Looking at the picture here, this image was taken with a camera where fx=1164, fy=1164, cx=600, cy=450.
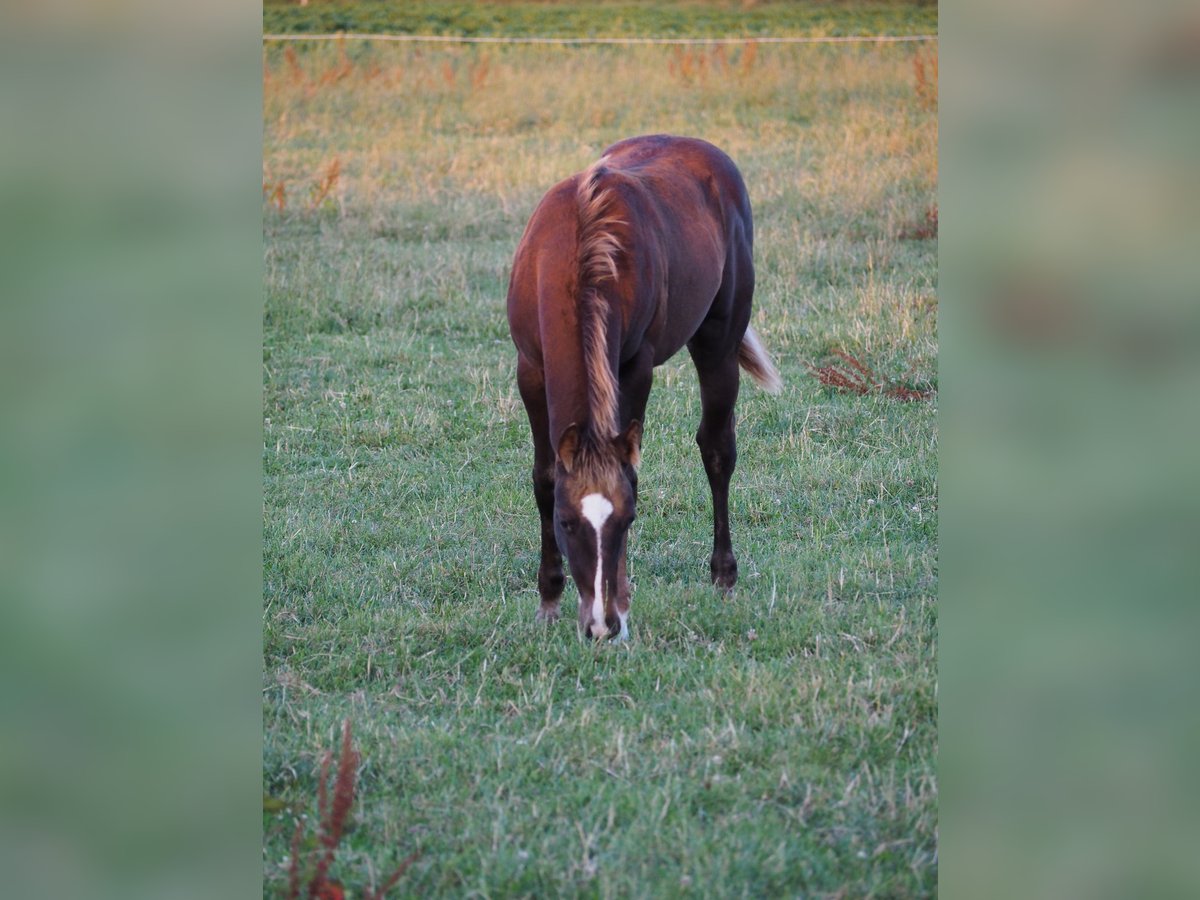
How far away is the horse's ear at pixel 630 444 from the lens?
3.45m

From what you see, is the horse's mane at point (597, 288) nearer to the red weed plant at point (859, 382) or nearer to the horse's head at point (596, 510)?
the horse's head at point (596, 510)

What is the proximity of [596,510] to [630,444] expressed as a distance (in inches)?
10.1

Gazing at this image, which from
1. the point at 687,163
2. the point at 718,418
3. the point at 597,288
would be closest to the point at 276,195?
the point at 687,163

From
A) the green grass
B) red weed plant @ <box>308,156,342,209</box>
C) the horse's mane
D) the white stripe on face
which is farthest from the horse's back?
the green grass

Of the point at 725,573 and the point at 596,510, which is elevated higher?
the point at 596,510

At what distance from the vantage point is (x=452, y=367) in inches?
260

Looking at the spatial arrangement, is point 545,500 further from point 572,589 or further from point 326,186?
point 326,186

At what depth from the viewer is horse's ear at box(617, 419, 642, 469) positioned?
345 cm

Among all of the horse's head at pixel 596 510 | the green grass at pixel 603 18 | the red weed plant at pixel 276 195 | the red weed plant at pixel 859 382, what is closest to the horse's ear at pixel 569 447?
the horse's head at pixel 596 510

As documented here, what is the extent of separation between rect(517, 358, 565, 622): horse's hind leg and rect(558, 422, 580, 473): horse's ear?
1.87ft

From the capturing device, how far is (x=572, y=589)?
4.34m

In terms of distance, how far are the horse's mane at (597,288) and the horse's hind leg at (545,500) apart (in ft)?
1.74
